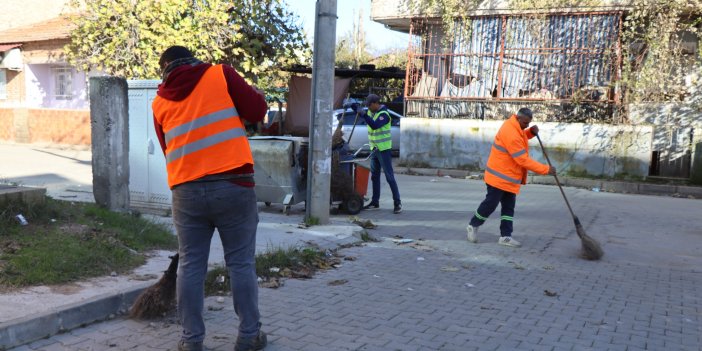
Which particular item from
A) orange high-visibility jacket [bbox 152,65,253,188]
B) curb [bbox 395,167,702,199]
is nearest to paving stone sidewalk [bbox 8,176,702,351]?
orange high-visibility jacket [bbox 152,65,253,188]

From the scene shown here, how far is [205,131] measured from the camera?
3.51m

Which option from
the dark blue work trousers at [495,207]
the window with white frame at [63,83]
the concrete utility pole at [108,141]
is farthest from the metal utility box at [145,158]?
the window with white frame at [63,83]

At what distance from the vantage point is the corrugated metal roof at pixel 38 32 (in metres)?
19.2

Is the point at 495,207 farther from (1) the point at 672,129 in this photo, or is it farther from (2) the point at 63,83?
(2) the point at 63,83

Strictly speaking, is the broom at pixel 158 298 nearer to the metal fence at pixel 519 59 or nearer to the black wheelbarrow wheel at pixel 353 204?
the black wheelbarrow wheel at pixel 353 204

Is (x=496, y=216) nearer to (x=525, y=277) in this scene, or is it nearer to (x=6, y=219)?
(x=525, y=277)

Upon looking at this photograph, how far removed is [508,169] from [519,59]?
27.3 feet

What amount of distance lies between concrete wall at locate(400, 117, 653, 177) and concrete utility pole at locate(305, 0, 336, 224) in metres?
7.69

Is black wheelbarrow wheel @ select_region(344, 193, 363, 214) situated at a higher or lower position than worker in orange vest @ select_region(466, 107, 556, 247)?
lower

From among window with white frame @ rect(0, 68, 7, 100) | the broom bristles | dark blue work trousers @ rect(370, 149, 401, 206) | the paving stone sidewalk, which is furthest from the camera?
window with white frame @ rect(0, 68, 7, 100)

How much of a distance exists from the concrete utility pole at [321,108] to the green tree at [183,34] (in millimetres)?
7571

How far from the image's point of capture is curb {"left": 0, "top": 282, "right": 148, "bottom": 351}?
365 centimetres

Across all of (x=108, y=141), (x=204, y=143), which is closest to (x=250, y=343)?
(x=204, y=143)

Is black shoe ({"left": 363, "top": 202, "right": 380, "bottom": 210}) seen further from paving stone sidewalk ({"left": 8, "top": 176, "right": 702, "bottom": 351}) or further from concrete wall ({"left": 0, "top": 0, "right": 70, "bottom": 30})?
concrete wall ({"left": 0, "top": 0, "right": 70, "bottom": 30})
